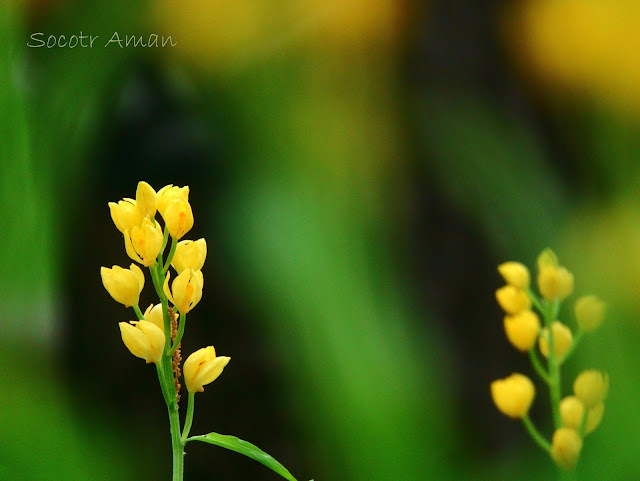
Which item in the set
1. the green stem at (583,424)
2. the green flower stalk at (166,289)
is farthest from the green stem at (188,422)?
the green stem at (583,424)

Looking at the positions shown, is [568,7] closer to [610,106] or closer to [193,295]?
[610,106]

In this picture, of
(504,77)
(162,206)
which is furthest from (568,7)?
(162,206)

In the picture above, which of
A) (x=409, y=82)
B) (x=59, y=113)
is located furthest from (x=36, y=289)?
(x=409, y=82)

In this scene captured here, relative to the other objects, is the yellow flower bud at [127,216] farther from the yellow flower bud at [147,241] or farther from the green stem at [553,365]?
the green stem at [553,365]

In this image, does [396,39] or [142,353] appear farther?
[396,39]

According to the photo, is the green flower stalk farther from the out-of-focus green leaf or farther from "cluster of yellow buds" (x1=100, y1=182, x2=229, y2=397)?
the out-of-focus green leaf

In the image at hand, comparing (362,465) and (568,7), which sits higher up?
(568,7)

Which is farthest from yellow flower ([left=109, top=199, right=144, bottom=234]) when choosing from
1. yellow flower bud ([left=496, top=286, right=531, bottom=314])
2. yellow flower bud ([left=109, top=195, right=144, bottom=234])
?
yellow flower bud ([left=496, top=286, right=531, bottom=314])
